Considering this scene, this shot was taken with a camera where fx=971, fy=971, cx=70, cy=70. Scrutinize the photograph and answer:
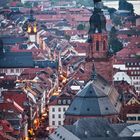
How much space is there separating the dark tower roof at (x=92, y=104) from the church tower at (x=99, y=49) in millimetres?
13249

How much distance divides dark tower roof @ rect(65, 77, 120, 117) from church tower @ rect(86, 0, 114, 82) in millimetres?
13249

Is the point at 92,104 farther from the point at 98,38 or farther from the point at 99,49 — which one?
the point at 98,38

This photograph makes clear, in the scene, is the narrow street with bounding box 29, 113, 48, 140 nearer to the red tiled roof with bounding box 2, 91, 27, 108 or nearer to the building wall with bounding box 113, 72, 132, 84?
the red tiled roof with bounding box 2, 91, 27, 108

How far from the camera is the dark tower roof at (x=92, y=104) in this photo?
89812mm

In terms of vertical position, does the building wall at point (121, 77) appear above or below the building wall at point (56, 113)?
below

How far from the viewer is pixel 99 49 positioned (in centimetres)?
10781

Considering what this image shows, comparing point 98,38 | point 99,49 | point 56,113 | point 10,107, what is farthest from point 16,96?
point 98,38

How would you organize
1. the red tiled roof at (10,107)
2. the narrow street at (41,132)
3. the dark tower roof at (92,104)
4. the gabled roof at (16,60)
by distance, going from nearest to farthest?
the dark tower roof at (92,104)
the narrow street at (41,132)
the red tiled roof at (10,107)
the gabled roof at (16,60)

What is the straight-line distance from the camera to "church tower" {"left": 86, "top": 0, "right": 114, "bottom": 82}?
107125mm

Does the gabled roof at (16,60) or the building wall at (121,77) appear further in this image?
the gabled roof at (16,60)

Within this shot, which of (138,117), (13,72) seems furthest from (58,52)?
(138,117)

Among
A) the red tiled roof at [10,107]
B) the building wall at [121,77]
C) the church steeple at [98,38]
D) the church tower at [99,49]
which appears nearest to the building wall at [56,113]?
the church tower at [99,49]

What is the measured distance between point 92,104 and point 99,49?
721 inches

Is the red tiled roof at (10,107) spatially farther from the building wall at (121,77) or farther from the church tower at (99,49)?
the building wall at (121,77)
